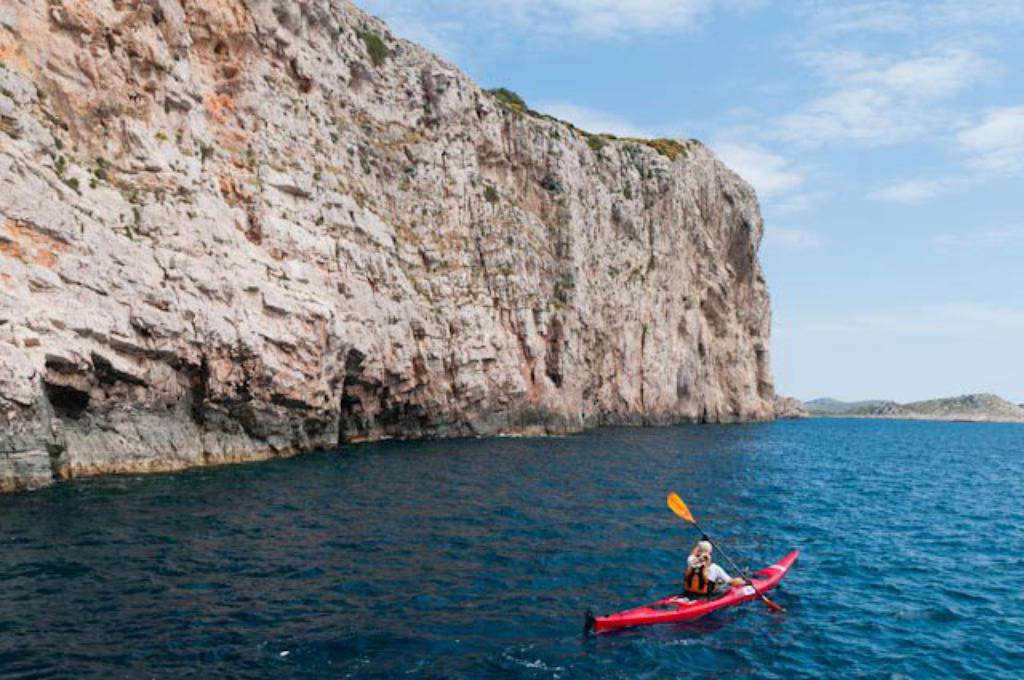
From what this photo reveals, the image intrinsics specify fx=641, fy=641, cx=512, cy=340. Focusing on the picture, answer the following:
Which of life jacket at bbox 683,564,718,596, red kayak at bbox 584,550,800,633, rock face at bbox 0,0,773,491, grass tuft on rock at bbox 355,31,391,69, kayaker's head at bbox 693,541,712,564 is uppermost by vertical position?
grass tuft on rock at bbox 355,31,391,69

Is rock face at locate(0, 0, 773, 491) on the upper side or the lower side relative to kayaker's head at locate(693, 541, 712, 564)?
upper

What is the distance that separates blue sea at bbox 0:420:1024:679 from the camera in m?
12.5

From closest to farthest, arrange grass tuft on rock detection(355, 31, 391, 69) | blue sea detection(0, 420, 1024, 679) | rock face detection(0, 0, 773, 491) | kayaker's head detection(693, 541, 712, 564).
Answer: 1. blue sea detection(0, 420, 1024, 679)
2. kayaker's head detection(693, 541, 712, 564)
3. rock face detection(0, 0, 773, 491)
4. grass tuft on rock detection(355, 31, 391, 69)

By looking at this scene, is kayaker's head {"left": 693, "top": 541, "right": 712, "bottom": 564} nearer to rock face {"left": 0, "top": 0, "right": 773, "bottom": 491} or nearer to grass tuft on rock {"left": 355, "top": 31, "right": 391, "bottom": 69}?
rock face {"left": 0, "top": 0, "right": 773, "bottom": 491}

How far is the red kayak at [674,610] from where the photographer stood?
46.8ft

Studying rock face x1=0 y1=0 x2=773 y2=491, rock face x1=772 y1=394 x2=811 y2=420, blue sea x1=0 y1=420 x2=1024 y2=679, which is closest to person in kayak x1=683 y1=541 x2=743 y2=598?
blue sea x1=0 y1=420 x2=1024 y2=679

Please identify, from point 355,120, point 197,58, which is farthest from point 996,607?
point 355,120

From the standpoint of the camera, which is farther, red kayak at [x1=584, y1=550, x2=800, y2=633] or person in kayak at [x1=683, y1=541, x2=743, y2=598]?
person in kayak at [x1=683, y1=541, x2=743, y2=598]

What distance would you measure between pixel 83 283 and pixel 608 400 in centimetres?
5385

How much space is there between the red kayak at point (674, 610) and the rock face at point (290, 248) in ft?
70.7

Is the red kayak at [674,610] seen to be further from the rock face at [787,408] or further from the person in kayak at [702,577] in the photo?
the rock face at [787,408]

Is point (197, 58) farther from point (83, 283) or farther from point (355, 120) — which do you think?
point (83, 283)

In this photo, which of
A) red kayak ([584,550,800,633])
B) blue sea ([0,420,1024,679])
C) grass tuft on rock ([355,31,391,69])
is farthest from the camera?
grass tuft on rock ([355,31,391,69])

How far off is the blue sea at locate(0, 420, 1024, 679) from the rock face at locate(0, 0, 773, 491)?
16.6 feet
